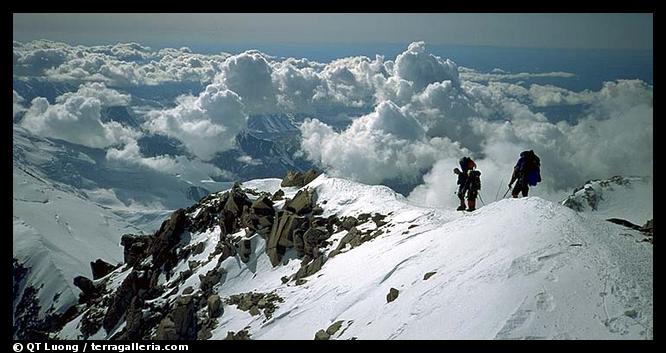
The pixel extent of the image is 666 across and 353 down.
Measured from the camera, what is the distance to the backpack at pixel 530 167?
841 inches

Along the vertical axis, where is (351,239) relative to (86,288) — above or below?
above

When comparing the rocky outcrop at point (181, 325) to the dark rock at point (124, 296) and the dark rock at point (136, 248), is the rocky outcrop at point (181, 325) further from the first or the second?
the dark rock at point (136, 248)

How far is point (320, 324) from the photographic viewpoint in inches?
787

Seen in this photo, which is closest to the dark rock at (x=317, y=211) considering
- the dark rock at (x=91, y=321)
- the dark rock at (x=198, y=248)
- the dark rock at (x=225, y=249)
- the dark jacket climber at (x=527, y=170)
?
the dark rock at (x=225, y=249)

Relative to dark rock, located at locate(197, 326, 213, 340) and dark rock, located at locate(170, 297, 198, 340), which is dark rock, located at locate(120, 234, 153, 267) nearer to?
dark rock, located at locate(170, 297, 198, 340)

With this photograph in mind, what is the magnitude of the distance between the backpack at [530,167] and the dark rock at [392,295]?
376 inches

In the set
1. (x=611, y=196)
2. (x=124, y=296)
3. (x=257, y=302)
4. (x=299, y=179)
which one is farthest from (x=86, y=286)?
(x=611, y=196)

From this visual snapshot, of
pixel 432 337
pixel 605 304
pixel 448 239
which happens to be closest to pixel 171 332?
pixel 448 239

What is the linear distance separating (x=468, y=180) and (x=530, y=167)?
12.0 ft

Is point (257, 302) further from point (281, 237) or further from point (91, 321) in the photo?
point (91, 321)

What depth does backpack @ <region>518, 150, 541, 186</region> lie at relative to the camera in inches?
841

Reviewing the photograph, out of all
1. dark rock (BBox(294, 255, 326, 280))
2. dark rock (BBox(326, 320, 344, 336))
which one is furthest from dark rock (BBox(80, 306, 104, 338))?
dark rock (BBox(326, 320, 344, 336))

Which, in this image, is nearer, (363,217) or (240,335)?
(240,335)

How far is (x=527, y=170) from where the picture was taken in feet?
71.1
